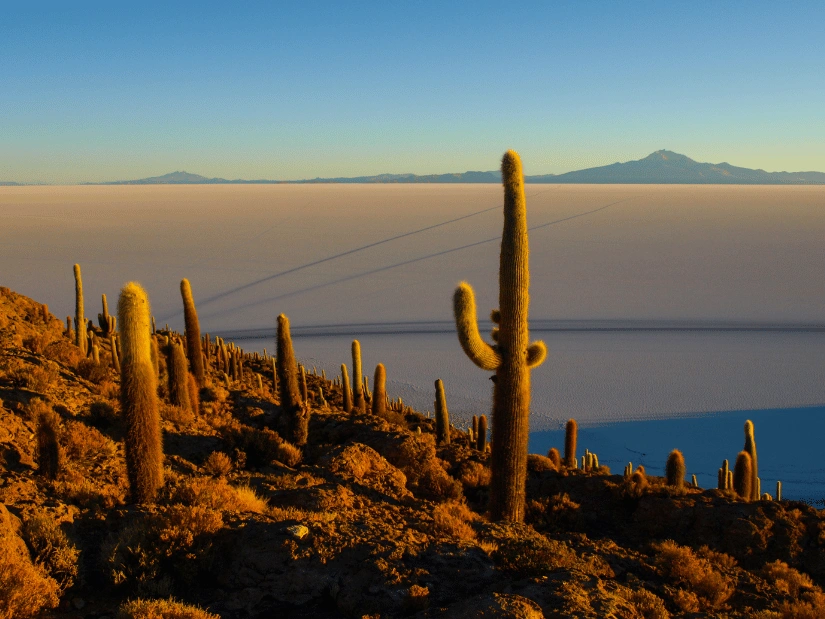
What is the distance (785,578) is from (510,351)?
14.1 ft

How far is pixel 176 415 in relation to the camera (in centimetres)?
1241

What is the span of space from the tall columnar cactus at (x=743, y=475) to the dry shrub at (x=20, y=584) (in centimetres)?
1069

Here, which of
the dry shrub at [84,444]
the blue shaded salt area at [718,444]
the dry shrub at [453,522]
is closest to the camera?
the dry shrub at [453,522]

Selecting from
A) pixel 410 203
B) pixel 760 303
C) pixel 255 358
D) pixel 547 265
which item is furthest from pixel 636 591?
pixel 410 203

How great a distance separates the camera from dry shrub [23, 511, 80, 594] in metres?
5.70

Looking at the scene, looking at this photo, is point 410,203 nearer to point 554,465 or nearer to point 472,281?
point 472,281

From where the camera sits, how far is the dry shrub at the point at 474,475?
1150 cm

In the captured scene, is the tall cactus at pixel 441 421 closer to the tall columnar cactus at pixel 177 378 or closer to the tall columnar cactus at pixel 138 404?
the tall columnar cactus at pixel 177 378

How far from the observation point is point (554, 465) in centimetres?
1226

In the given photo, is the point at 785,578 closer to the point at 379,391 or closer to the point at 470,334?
the point at 470,334

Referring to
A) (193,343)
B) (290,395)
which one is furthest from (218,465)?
(193,343)

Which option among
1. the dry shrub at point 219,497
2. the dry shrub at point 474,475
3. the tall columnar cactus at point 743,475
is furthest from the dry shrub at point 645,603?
the tall columnar cactus at point 743,475

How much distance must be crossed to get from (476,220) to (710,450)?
74552 millimetres

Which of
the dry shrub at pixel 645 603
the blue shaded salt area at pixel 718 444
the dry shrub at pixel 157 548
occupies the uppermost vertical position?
the dry shrub at pixel 157 548
